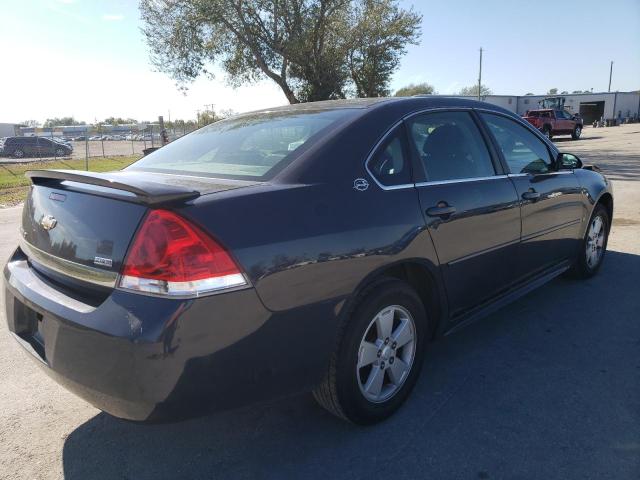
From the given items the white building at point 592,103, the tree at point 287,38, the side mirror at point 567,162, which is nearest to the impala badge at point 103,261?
the side mirror at point 567,162

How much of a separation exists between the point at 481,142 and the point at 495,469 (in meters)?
2.12

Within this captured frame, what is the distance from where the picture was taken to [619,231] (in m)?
6.86

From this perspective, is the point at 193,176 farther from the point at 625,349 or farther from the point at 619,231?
the point at 619,231

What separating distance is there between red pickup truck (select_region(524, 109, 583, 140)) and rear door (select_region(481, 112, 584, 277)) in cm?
2995

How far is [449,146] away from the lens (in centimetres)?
321

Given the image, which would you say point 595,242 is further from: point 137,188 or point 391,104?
point 137,188

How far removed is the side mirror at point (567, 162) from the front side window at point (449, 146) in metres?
1.19

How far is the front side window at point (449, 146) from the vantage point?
2.97 metres

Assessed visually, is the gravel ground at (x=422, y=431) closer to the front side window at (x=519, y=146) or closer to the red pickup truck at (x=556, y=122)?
the front side window at (x=519, y=146)

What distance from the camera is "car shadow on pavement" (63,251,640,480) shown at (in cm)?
231

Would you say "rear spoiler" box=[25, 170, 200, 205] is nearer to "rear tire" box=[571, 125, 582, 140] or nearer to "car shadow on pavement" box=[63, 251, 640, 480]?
"car shadow on pavement" box=[63, 251, 640, 480]

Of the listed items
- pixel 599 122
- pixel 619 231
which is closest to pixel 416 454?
pixel 619 231

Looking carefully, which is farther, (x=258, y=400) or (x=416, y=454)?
(x=416, y=454)

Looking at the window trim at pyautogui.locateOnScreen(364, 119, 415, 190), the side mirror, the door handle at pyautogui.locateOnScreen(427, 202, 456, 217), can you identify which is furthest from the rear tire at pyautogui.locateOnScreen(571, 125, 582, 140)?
the window trim at pyautogui.locateOnScreen(364, 119, 415, 190)
